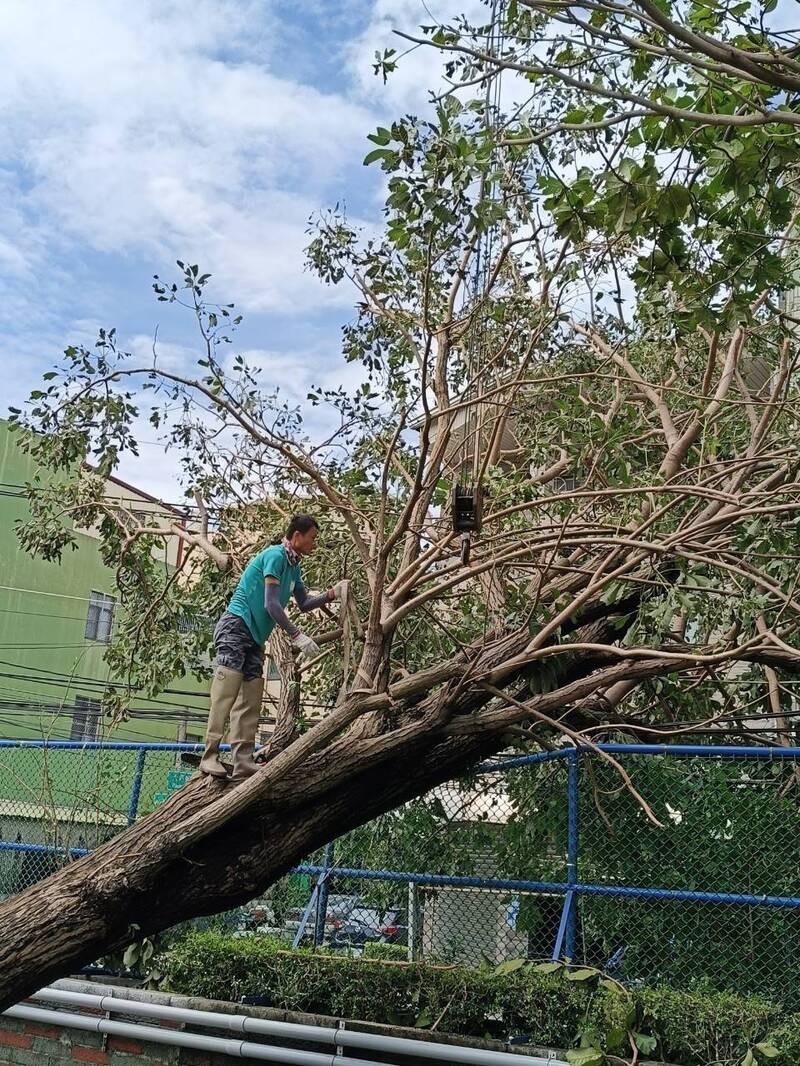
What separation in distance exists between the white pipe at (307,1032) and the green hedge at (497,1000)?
23cm

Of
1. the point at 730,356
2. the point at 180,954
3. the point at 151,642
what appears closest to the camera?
the point at 180,954

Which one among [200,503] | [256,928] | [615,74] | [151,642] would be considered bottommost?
[256,928]

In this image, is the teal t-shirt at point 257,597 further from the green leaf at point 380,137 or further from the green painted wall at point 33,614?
the green painted wall at point 33,614

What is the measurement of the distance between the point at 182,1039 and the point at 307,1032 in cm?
79

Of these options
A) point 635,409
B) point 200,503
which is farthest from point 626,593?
point 200,503

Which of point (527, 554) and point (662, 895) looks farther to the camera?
point (527, 554)

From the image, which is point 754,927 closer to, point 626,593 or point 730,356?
point 626,593

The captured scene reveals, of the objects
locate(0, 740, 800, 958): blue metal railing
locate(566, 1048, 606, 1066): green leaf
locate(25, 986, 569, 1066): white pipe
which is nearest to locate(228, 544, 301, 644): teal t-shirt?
locate(0, 740, 800, 958): blue metal railing

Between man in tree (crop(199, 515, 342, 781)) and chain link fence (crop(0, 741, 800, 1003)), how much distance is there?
52.1 inches

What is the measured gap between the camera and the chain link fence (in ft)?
20.4

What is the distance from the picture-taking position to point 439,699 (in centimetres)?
631

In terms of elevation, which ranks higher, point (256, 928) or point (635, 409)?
point (635, 409)

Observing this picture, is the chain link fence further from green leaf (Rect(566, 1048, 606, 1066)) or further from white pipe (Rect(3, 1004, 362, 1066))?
white pipe (Rect(3, 1004, 362, 1066))

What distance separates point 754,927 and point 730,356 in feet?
13.8
